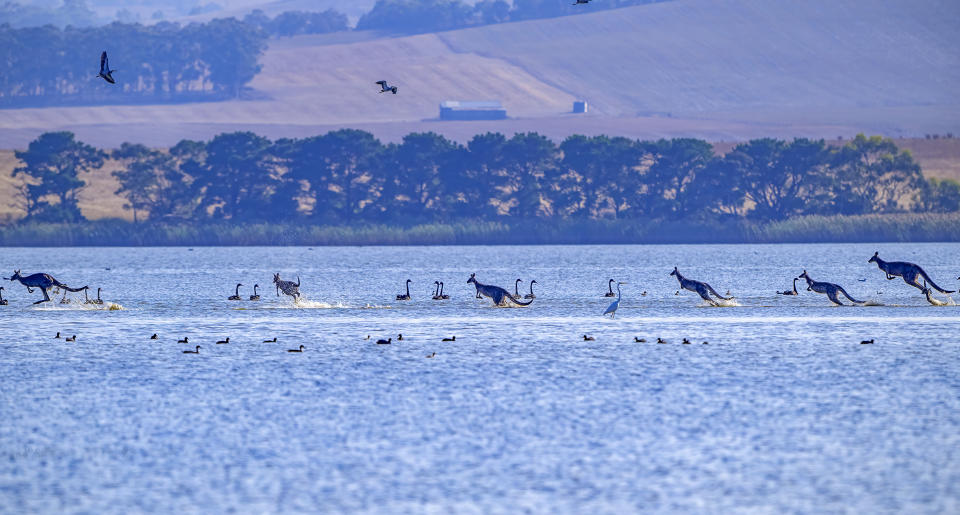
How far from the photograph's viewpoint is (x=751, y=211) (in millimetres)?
175125

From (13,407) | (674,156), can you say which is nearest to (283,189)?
(674,156)

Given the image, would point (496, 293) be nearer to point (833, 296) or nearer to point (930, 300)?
point (833, 296)

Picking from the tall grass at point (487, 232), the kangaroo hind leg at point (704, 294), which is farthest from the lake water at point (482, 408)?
the tall grass at point (487, 232)

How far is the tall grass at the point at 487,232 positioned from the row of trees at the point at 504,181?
3400 mm

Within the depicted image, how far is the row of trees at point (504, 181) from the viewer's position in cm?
17300

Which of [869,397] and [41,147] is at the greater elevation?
[41,147]

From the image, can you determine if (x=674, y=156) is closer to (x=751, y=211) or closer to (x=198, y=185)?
(x=751, y=211)

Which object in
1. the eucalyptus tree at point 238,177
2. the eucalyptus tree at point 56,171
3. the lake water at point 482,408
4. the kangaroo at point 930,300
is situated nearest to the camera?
the lake water at point 482,408

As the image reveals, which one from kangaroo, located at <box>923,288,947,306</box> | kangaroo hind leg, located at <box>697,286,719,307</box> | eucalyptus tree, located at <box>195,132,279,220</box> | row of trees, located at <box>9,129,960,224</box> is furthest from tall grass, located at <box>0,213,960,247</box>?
kangaroo hind leg, located at <box>697,286,719,307</box>

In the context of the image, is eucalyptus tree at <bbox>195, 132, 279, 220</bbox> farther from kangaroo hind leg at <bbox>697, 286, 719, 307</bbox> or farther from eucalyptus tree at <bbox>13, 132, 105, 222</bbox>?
kangaroo hind leg at <bbox>697, 286, 719, 307</bbox>

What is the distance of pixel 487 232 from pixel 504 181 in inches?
556

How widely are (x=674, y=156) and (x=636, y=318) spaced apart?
11678 cm

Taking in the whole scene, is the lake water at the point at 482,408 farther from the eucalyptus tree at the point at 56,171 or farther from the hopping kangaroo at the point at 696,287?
the eucalyptus tree at the point at 56,171

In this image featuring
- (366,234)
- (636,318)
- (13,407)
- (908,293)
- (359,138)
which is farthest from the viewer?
(359,138)
